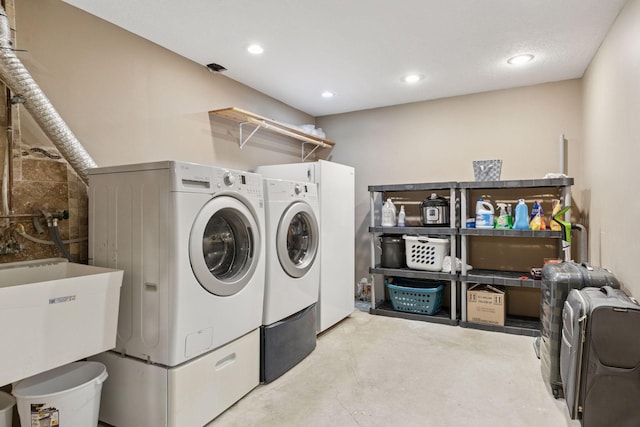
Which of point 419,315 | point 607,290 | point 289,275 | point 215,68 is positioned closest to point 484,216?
point 419,315

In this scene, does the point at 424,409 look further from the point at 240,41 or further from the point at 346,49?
the point at 240,41

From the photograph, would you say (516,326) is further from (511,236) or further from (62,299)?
(62,299)

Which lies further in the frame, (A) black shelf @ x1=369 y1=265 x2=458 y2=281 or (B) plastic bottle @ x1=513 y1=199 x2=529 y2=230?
(A) black shelf @ x1=369 y1=265 x2=458 y2=281

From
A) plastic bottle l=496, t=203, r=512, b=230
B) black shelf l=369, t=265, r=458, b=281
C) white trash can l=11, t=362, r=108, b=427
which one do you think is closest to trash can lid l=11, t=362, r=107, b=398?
white trash can l=11, t=362, r=108, b=427

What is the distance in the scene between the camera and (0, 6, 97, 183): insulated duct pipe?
67.5 inches

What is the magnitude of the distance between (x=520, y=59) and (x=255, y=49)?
209 cm

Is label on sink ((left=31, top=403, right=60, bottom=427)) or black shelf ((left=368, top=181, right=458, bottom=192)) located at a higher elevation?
black shelf ((left=368, top=181, right=458, bottom=192))

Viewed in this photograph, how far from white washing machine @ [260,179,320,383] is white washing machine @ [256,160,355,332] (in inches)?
6.6

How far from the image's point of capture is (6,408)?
1586mm

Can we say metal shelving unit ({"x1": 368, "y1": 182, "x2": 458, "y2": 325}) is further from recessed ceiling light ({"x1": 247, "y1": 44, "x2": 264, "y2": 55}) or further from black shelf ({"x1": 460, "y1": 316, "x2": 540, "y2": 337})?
recessed ceiling light ({"x1": 247, "y1": 44, "x2": 264, "y2": 55})

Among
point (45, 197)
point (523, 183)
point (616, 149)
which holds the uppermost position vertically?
point (616, 149)

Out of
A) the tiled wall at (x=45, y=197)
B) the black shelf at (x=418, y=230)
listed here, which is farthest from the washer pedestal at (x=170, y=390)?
the black shelf at (x=418, y=230)

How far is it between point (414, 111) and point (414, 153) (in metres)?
0.47

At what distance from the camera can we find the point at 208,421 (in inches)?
75.0
